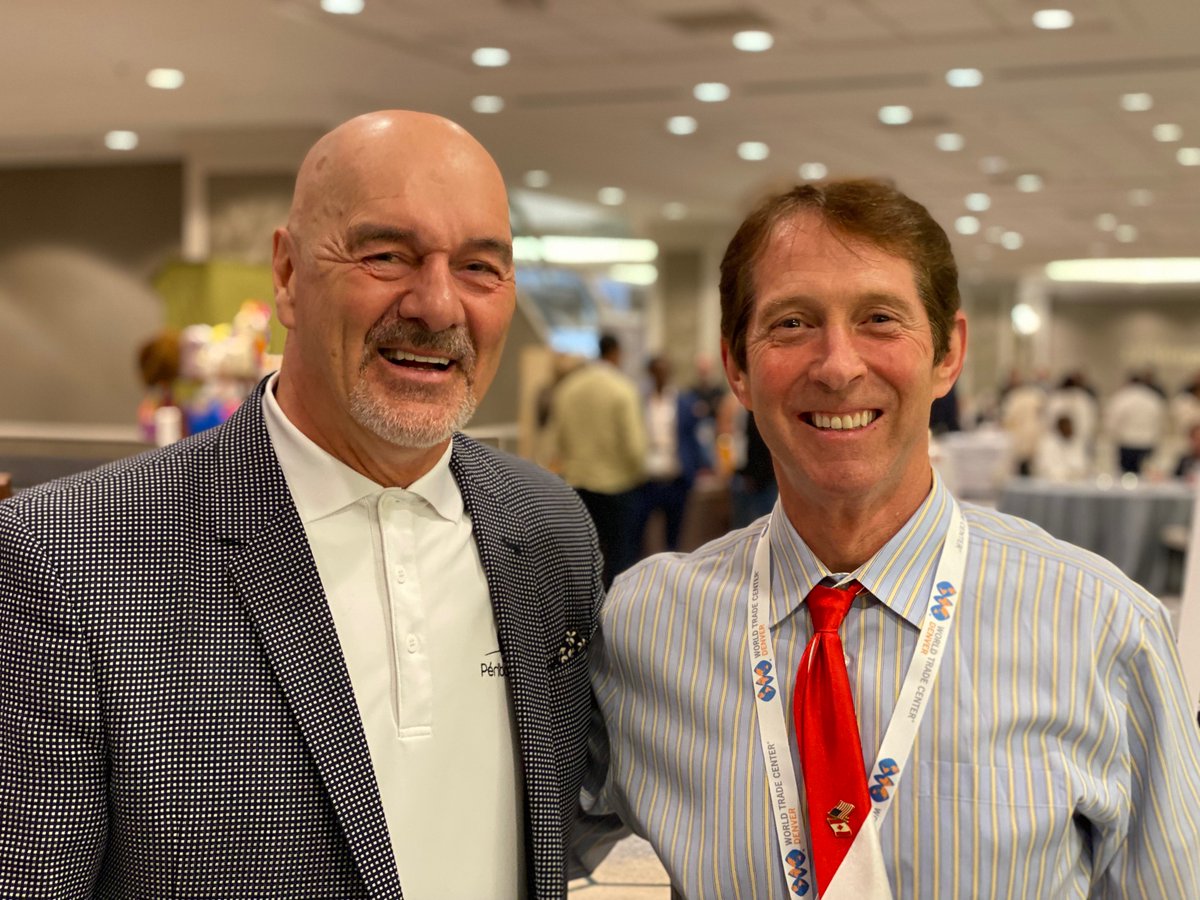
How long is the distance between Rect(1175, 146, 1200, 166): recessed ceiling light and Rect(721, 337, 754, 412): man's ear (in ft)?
40.0

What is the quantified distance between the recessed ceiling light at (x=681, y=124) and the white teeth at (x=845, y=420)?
1012 centimetres

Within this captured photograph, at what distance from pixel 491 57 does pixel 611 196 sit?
26.5 ft

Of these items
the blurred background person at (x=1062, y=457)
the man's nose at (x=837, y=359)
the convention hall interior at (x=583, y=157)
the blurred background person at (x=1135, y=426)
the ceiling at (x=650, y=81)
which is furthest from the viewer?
the blurred background person at (x=1135, y=426)

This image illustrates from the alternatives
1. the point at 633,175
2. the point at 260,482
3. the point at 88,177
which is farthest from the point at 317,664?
the point at 88,177

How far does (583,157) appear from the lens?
1364 cm

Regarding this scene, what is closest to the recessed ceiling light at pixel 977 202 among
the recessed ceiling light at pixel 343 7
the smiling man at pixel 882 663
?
the recessed ceiling light at pixel 343 7

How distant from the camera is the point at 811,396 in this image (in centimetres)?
142

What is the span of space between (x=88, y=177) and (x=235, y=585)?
49.5 ft

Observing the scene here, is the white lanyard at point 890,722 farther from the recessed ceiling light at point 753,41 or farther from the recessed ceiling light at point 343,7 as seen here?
the recessed ceiling light at point 753,41

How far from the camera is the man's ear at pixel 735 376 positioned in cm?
155

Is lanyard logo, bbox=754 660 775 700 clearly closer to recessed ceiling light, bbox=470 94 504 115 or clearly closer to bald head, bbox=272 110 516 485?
bald head, bbox=272 110 516 485

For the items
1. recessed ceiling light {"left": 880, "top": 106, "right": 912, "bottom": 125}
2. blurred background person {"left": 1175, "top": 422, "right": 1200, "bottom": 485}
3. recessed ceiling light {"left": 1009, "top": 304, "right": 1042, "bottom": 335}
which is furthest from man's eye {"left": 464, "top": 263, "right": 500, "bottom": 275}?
recessed ceiling light {"left": 1009, "top": 304, "right": 1042, "bottom": 335}

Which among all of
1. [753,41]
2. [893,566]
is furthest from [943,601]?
[753,41]

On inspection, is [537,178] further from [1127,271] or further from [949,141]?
[1127,271]
